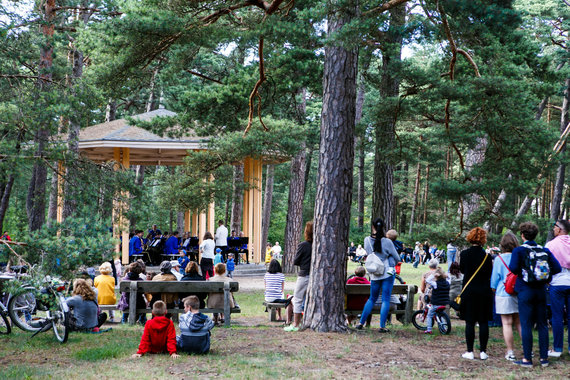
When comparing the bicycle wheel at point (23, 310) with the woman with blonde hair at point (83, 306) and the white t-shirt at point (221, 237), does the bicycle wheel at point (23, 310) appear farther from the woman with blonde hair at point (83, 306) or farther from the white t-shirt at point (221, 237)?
the white t-shirt at point (221, 237)

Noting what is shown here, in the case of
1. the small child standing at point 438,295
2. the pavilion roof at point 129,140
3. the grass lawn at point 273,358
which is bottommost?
the grass lawn at point 273,358

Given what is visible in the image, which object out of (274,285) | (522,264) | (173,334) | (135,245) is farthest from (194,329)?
(135,245)

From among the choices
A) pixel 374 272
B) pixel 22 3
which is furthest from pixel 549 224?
pixel 22 3

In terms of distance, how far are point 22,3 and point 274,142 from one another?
23.0 feet

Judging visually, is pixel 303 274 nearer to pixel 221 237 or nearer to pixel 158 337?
pixel 158 337

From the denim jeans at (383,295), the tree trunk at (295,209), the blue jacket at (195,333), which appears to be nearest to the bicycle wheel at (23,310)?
the blue jacket at (195,333)

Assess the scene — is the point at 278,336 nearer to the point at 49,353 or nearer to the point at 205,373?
the point at 205,373

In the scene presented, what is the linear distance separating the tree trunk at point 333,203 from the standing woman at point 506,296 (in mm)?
2028

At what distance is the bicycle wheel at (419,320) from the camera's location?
883 centimetres

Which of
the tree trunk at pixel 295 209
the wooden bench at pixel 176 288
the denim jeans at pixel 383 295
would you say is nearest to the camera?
the denim jeans at pixel 383 295

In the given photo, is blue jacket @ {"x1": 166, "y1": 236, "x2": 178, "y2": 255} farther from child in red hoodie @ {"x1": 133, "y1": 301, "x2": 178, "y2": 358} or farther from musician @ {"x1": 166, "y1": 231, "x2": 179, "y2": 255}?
child in red hoodie @ {"x1": 133, "y1": 301, "x2": 178, "y2": 358}

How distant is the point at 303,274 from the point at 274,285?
1.23m

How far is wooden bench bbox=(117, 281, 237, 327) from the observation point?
8797mm

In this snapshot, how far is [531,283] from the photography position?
6.20 meters
